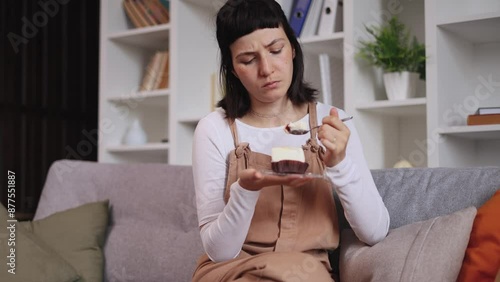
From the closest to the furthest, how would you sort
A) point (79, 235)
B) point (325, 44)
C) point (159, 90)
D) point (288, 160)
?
point (288, 160) < point (79, 235) < point (325, 44) < point (159, 90)

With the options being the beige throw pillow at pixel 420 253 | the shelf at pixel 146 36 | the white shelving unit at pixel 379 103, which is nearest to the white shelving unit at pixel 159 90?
the shelf at pixel 146 36

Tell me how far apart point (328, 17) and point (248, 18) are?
125cm

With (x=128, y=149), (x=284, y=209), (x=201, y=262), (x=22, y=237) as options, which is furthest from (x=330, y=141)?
(x=128, y=149)

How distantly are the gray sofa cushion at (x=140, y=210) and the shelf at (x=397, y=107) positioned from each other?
799 millimetres

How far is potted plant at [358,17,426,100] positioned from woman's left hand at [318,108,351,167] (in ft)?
3.92

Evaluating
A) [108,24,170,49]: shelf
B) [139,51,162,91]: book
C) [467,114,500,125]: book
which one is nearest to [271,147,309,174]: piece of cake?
[467,114,500,125]: book

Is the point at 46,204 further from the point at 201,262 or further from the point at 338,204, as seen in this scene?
the point at 338,204

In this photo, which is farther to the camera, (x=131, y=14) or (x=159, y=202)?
(x=131, y=14)

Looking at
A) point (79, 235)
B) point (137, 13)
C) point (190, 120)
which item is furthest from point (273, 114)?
point (137, 13)

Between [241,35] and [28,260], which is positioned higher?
[241,35]

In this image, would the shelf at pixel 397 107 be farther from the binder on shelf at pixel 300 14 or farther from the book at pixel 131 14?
the book at pixel 131 14

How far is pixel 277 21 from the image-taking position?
1.60m

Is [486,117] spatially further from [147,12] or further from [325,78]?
[147,12]

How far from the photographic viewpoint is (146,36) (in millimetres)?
3479
